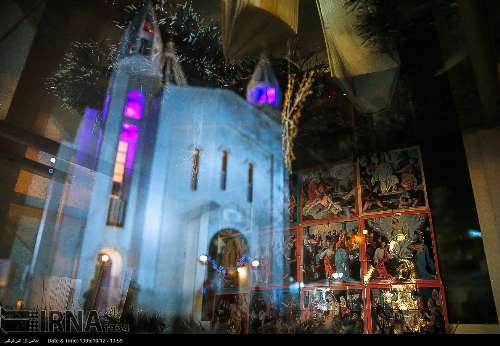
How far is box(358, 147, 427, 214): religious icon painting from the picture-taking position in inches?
141

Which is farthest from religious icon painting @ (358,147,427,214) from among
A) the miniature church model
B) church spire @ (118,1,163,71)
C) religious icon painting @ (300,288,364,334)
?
church spire @ (118,1,163,71)

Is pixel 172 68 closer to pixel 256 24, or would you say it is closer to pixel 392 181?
pixel 256 24

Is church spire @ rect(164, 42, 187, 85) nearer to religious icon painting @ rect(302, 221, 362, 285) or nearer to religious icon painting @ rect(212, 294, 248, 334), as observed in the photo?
religious icon painting @ rect(302, 221, 362, 285)

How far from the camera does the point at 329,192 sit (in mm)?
4168

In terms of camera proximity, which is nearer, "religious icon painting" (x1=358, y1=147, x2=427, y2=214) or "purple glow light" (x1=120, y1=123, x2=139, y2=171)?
"religious icon painting" (x1=358, y1=147, x2=427, y2=214)

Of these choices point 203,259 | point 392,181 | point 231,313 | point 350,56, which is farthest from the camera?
point 203,259

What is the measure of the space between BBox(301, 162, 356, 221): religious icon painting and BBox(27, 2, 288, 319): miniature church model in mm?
544

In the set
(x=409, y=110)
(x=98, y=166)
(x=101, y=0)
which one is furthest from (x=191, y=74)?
(x=409, y=110)

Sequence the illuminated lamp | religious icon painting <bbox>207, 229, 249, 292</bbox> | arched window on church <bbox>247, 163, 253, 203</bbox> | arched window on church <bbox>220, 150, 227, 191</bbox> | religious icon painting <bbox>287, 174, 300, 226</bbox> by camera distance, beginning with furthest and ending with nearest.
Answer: arched window on church <bbox>220, 150, 227, 191</bbox> < arched window on church <bbox>247, 163, 253, 203</bbox> < the illuminated lamp < religious icon painting <bbox>207, 229, 249, 292</bbox> < religious icon painting <bbox>287, 174, 300, 226</bbox>

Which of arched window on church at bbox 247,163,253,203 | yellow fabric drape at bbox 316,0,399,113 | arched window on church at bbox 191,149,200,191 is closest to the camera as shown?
yellow fabric drape at bbox 316,0,399,113

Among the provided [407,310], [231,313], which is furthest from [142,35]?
[407,310]

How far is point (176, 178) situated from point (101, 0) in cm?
321

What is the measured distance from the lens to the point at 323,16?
2.74 meters

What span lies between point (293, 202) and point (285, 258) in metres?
0.74
